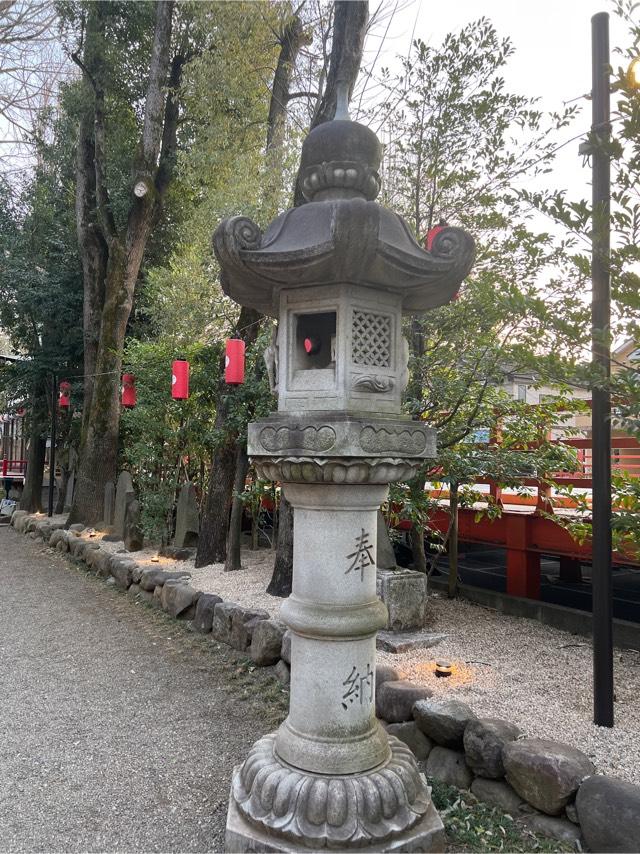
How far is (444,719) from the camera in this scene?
11.2 feet

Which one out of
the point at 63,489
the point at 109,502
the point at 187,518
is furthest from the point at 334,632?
Result: the point at 63,489

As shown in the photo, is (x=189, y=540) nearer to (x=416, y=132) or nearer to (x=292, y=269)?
(x=416, y=132)

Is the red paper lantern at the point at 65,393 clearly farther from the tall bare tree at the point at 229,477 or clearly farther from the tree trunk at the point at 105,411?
the tall bare tree at the point at 229,477

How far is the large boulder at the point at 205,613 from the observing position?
6270 mm

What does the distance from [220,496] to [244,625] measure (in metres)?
2.83

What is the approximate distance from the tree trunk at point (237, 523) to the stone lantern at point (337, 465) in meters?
4.68

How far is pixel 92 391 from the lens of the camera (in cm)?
1280

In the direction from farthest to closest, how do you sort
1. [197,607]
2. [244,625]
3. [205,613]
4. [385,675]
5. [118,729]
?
[197,607], [205,613], [244,625], [118,729], [385,675]

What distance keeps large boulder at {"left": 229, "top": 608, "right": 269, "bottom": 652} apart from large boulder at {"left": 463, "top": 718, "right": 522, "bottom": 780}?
261cm

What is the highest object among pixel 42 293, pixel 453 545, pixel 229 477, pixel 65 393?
pixel 42 293

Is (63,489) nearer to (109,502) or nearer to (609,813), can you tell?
(109,502)

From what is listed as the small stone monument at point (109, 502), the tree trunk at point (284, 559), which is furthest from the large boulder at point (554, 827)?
the small stone monument at point (109, 502)

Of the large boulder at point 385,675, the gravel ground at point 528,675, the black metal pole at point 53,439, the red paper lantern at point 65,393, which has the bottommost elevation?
the gravel ground at point 528,675

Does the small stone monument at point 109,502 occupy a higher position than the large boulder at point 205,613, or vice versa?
the small stone monument at point 109,502
